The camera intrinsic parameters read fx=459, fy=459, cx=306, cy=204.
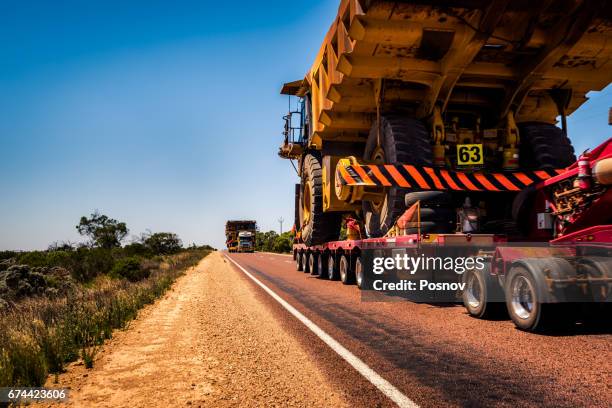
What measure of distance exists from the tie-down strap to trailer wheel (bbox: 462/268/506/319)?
182 cm

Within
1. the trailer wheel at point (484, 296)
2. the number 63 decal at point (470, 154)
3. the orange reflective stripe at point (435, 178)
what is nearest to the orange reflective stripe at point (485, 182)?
the number 63 decal at point (470, 154)

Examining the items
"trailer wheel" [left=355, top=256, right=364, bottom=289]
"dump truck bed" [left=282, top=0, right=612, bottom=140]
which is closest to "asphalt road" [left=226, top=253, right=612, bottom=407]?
"trailer wheel" [left=355, top=256, right=364, bottom=289]

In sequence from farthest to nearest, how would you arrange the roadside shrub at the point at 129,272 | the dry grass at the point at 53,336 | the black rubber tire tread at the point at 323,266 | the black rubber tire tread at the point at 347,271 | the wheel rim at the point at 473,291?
the roadside shrub at the point at 129,272 → the black rubber tire tread at the point at 323,266 → the black rubber tire tread at the point at 347,271 → the wheel rim at the point at 473,291 → the dry grass at the point at 53,336

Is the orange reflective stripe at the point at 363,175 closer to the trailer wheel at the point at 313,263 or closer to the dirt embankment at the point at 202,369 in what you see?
the dirt embankment at the point at 202,369

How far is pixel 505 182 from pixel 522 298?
2.93m

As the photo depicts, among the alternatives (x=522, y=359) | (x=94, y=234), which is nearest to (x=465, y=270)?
(x=522, y=359)

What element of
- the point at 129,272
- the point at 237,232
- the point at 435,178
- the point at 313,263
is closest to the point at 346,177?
the point at 435,178

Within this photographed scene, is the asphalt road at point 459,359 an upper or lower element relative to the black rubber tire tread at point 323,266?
lower

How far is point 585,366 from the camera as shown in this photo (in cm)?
420

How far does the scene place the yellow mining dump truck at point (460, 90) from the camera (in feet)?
24.9

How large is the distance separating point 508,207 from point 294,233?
37.6ft

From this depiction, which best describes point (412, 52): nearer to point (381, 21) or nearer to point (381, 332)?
point (381, 21)

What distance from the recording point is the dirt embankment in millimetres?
3670

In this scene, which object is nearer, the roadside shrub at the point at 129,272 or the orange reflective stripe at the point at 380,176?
the orange reflective stripe at the point at 380,176
